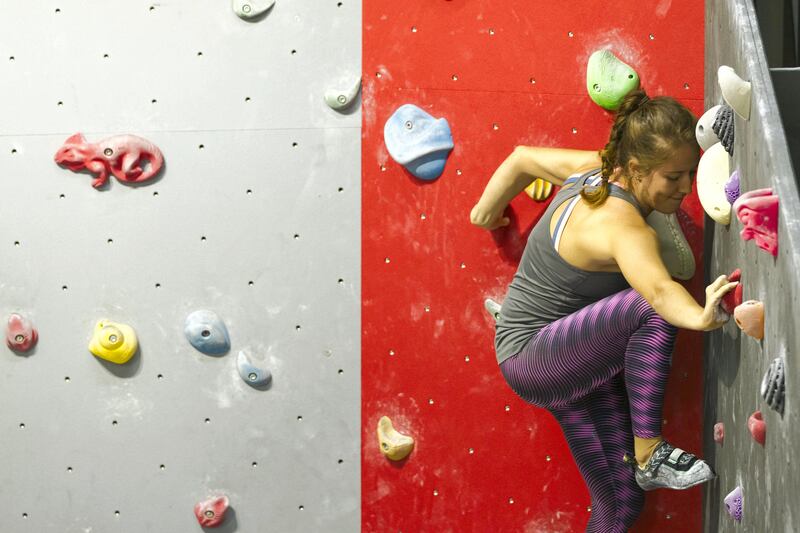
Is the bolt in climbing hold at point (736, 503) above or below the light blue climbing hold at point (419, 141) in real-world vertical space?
below

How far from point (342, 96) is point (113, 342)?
0.84 metres

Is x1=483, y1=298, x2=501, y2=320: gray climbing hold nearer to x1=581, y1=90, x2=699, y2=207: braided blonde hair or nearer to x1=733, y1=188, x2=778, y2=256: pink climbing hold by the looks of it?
x1=581, y1=90, x2=699, y2=207: braided blonde hair

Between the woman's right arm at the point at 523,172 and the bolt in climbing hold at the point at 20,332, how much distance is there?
1.16 meters

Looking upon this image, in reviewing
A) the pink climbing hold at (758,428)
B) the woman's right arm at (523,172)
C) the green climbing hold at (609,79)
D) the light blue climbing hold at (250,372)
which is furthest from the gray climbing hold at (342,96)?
the pink climbing hold at (758,428)

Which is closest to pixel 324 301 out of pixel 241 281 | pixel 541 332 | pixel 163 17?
pixel 241 281

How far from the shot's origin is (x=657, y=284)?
214 centimetres

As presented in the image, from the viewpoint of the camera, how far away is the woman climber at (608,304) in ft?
7.38

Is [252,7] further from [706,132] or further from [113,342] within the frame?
[706,132]

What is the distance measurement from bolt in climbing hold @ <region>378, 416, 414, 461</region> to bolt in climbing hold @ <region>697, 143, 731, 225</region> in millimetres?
946

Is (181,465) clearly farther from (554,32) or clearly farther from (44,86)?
(554,32)

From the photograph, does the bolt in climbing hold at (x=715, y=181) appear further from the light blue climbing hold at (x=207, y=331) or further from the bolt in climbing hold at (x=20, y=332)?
the bolt in climbing hold at (x=20, y=332)

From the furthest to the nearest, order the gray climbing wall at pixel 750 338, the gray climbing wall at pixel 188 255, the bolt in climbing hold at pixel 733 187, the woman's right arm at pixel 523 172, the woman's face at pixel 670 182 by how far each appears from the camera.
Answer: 1. the gray climbing wall at pixel 188 255
2. the woman's right arm at pixel 523 172
3. the woman's face at pixel 670 182
4. the bolt in climbing hold at pixel 733 187
5. the gray climbing wall at pixel 750 338

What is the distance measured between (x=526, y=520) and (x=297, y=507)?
1.90 feet

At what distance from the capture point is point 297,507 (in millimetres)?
2879
